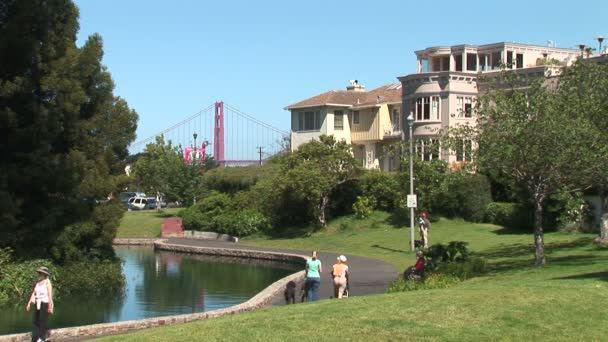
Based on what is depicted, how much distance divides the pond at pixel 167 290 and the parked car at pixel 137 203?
32557 millimetres

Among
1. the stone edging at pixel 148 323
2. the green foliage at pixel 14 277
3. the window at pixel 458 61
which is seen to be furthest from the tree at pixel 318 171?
the green foliage at pixel 14 277

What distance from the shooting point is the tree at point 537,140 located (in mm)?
26922

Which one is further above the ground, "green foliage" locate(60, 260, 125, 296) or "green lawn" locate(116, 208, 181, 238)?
"green lawn" locate(116, 208, 181, 238)

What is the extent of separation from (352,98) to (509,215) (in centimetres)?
3069

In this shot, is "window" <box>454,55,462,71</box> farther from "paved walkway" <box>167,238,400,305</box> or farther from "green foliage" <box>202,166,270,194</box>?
"paved walkway" <box>167,238,400,305</box>

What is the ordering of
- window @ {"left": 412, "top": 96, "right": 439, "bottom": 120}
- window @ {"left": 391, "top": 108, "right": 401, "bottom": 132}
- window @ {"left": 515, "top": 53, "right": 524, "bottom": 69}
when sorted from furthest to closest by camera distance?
window @ {"left": 391, "top": 108, "right": 401, "bottom": 132} < window @ {"left": 515, "top": 53, "right": 524, "bottom": 69} < window @ {"left": 412, "top": 96, "right": 439, "bottom": 120}

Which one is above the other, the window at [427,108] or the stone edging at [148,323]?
the window at [427,108]

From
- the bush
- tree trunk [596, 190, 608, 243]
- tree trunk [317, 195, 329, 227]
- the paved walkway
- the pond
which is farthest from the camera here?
the bush

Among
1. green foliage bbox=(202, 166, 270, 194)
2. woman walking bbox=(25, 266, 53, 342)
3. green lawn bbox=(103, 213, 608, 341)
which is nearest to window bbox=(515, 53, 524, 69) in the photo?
Result: green foliage bbox=(202, 166, 270, 194)

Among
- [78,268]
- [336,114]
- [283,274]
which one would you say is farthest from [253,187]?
[78,268]

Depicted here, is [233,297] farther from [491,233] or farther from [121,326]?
[491,233]

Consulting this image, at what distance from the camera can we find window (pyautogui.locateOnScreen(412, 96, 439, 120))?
6053 cm

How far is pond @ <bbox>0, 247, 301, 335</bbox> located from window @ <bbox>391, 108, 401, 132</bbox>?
22.9 metres

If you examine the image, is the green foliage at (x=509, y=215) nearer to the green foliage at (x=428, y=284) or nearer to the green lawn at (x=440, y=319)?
the green foliage at (x=428, y=284)
